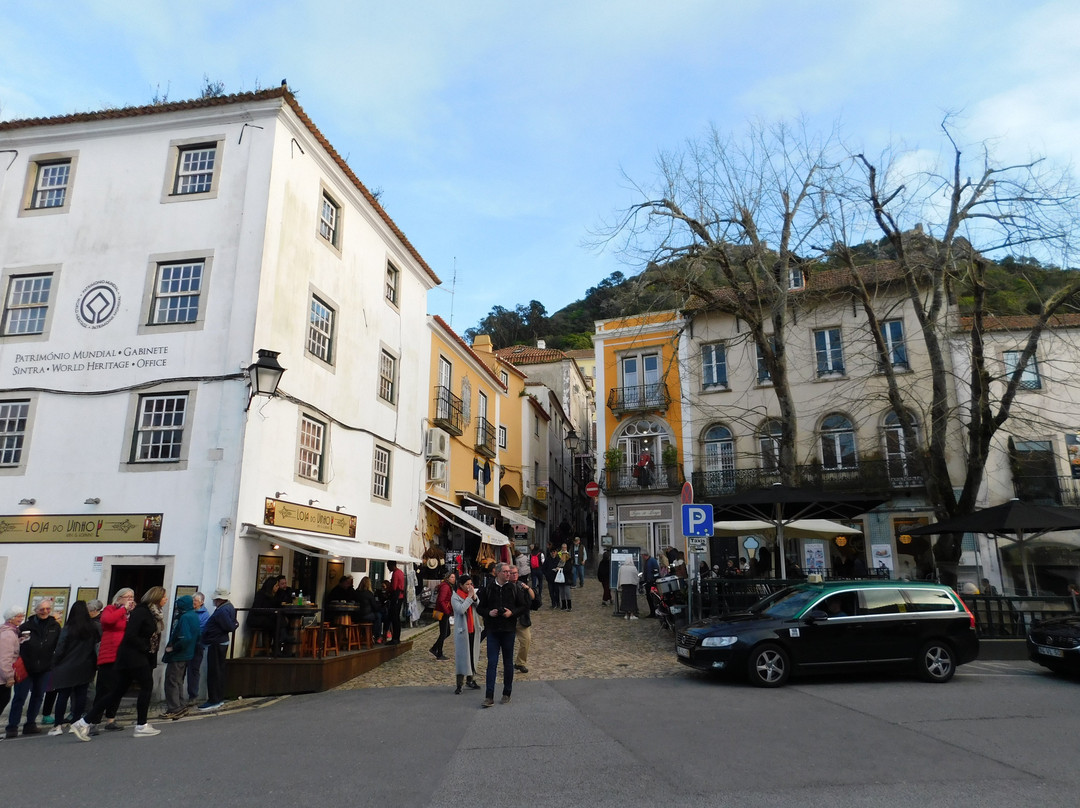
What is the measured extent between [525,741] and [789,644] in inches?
188

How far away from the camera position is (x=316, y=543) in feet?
43.8

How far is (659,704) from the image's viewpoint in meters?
9.11

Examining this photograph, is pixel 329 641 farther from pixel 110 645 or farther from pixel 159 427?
pixel 159 427

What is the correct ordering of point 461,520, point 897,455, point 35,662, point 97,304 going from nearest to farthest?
point 35,662 < point 97,304 < point 461,520 < point 897,455

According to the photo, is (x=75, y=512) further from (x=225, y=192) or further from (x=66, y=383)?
(x=225, y=192)

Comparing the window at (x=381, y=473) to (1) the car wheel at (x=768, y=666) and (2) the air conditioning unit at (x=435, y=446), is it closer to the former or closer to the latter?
(2) the air conditioning unit at (x=435, y=446)

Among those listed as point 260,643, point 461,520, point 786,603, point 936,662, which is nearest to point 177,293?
point 260,643

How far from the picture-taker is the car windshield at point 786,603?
1075cm

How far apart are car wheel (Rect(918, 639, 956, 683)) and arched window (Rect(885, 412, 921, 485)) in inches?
608

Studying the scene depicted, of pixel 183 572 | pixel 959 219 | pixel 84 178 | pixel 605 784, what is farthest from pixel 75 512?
pixel 959 219

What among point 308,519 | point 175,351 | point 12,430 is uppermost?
point 175,351

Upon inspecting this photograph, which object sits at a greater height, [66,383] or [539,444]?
[539,444]

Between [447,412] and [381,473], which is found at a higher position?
[447,412]

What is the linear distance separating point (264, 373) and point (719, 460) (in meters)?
19.6
